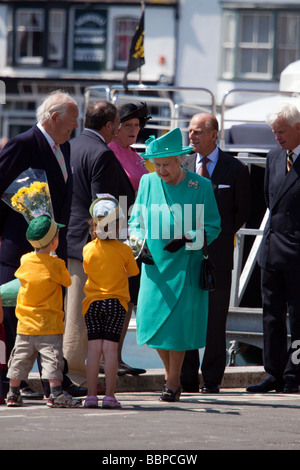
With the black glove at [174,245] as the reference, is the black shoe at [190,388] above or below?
below

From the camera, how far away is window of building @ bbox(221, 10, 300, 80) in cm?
3450

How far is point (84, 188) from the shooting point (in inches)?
311

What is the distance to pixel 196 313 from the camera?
7.42m

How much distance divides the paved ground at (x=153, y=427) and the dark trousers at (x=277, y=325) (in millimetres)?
748

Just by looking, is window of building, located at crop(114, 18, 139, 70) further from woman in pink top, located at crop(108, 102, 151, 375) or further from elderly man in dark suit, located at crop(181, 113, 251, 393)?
elderly man in dark suit, located at crop(181, 113, 251, 393)

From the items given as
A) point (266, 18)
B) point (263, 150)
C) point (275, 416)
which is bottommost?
point (275, 416)

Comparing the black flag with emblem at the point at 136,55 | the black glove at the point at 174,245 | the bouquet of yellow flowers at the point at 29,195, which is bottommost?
the black glove at the point at 174,245

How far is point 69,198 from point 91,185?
0.39 m

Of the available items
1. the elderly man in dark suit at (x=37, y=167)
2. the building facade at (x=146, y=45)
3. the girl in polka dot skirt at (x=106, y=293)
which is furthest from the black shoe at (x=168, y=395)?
the building facade at (x=146, y=45)

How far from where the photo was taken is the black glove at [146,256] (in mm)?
7371

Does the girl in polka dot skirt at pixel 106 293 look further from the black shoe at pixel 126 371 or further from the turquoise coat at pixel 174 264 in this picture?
the black shoe at pixel 126 371

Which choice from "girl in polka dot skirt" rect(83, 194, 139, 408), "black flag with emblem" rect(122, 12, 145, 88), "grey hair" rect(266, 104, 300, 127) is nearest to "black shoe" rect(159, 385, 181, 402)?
"girl in polka dot skirt" rect(83, 194, 139, 408)
